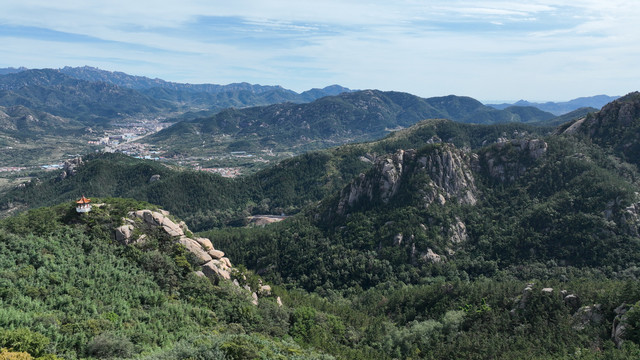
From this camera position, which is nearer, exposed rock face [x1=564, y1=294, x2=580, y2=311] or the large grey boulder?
exposed rock face [x1=564, y1=294, x2=580, y2=311]

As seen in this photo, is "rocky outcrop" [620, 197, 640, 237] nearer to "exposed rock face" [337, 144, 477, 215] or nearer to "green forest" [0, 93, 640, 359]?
"green forest" [0, 93, 640, 359]

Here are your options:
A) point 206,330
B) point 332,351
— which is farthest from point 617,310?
point 206,330

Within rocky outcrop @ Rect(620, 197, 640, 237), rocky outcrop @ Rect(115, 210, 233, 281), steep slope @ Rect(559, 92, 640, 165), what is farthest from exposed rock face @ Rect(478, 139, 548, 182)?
rocky outcrop @ Rect(115, 210, 233, 281)

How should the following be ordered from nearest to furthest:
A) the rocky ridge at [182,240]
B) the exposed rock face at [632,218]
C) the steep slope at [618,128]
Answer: the rocky ridge at [182,240], the exposed rock face at [632,218], the steep slope at [618,128]

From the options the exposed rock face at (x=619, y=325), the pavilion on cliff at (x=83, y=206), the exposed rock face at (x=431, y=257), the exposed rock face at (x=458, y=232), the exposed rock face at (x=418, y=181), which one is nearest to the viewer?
the exposed rock face at (x=619, y=325)

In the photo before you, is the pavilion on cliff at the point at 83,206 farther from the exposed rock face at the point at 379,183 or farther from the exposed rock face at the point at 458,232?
the exposed rock face at the point at 458,232

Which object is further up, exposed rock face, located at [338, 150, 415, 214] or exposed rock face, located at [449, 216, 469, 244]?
exposed rock face, located at [338, 150, 415, 214]

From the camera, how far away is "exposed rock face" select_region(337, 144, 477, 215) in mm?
174375

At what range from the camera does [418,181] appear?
567ft

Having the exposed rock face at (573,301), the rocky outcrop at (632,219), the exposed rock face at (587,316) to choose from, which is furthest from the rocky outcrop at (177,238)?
the rocky outcrop at (632,219)

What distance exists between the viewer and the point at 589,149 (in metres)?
179

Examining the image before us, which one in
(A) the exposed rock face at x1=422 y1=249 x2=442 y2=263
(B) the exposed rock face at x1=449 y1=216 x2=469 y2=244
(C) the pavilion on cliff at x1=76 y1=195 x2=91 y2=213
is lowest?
(A) the exposed rock face at x1=422 y1=249 x2=442 y2=263

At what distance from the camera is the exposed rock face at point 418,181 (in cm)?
17438

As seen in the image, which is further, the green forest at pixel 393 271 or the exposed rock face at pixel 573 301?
the exposed rock face at pixel 573 301
